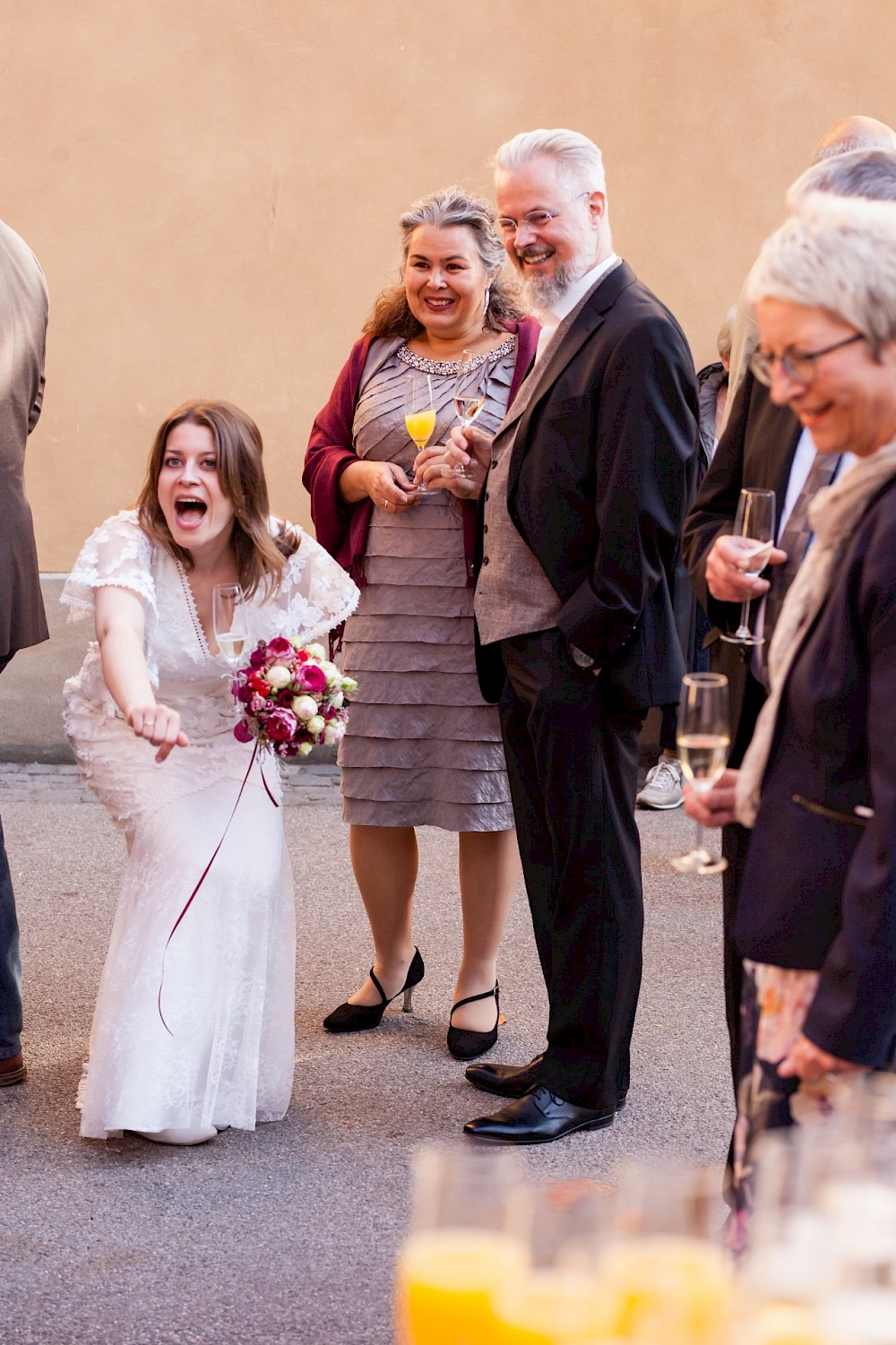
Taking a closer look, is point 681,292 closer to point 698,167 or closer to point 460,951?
point 698,167

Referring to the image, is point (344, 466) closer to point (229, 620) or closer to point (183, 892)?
point (229, 620)

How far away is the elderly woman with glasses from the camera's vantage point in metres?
1.75

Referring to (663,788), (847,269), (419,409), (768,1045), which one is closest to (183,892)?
(419,409)

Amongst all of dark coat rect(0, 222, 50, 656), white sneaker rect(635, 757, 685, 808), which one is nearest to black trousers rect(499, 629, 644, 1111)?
dark coat rect(0, 222, 50, 656)

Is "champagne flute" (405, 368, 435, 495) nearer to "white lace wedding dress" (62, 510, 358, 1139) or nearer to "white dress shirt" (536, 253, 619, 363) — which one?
"white dress shirt" (536, 253, 619, 363)

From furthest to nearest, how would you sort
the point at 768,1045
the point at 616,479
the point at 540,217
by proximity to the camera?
the point at 540,217 → the point at 616,479 → the point at 768,1045

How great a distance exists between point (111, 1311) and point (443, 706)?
1794 mm

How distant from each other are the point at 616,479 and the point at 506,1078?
1562mm

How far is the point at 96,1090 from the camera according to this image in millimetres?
3525

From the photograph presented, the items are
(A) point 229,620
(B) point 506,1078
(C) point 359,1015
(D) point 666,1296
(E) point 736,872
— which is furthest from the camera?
(C) point 359,1015

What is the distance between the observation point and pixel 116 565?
362 cm

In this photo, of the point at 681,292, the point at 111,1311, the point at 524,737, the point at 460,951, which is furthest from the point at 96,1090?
the point at 681,292

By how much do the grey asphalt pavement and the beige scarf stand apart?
1.42 m

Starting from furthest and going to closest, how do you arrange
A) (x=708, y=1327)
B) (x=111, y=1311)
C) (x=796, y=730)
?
1. (x=111, y=1311)
2. (x=796, y=730)
3. (x=708, y=1327)
